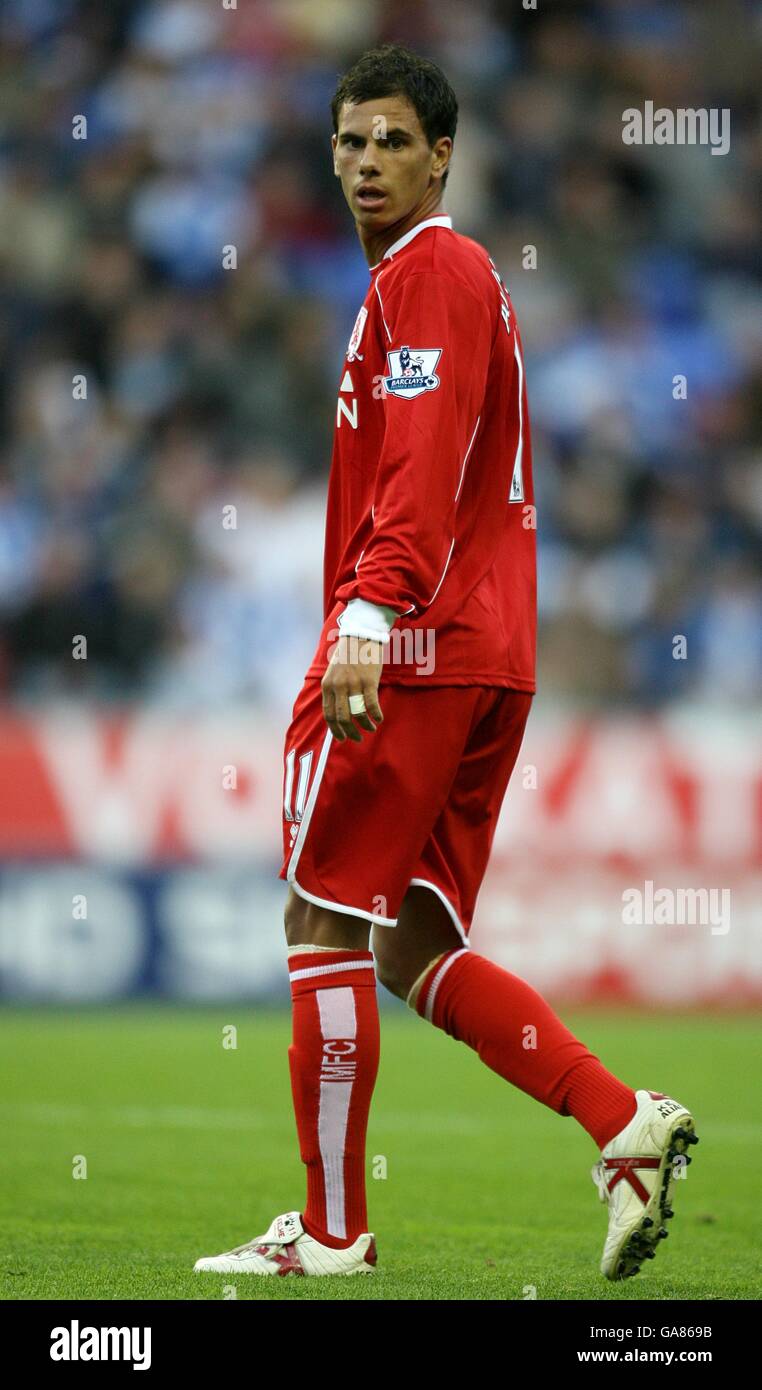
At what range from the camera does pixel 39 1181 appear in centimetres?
482

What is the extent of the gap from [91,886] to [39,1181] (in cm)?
401

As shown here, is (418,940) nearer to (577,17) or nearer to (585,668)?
(585,668)

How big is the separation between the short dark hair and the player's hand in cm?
94

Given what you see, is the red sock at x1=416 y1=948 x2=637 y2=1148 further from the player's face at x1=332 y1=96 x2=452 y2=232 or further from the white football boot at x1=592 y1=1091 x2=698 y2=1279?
the player's face at x1=332 y1=96 x2=452 y2=232

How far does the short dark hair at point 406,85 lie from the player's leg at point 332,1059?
1.43 m

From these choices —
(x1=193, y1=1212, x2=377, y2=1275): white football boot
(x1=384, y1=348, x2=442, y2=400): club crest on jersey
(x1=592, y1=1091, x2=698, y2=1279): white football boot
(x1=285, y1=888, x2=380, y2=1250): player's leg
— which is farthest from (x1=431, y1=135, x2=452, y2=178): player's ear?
(x1=193, y1=1212, x2=377, y2=1275): white football boot

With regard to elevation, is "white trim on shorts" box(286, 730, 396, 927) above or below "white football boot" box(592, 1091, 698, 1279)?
above

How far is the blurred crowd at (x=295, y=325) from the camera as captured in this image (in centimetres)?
981

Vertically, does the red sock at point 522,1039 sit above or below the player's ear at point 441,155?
below

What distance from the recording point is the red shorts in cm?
350

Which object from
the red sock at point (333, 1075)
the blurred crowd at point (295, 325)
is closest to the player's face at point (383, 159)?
the red sock at point (333, 1075)

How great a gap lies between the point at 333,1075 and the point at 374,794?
0.53 meters

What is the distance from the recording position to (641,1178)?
3383mm

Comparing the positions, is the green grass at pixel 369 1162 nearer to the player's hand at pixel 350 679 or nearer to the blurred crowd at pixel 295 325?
the player's hand at pixel 350 679
